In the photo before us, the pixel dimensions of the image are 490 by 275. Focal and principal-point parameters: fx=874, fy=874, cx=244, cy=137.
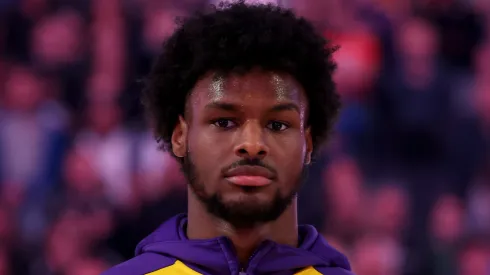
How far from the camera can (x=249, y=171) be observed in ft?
5.45

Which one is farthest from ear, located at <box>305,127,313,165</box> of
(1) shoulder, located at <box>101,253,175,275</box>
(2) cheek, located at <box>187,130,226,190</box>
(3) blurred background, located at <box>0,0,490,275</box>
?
(3) blurred background, located at <box>0,0,490,275</box>

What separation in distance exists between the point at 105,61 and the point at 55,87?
0.82 ft

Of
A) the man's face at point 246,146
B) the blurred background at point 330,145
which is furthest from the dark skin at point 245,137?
the blurred background at point 330,145

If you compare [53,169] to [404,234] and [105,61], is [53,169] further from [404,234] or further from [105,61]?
[404,234]

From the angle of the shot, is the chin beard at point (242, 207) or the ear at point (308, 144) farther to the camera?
the ear at point (308, 144)

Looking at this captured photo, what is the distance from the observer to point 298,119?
5.75 ft

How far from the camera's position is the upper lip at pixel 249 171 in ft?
5.44

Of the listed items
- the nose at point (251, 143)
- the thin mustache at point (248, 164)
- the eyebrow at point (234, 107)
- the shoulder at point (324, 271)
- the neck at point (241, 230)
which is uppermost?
the eyebrow at point (234, 107)

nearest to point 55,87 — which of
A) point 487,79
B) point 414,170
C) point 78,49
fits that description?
point 78,49

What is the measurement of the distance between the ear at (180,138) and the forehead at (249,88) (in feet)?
0.25

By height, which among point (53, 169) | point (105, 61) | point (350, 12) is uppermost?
point (350, 12)

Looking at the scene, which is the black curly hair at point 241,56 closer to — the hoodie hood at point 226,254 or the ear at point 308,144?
the ear at point 308,144

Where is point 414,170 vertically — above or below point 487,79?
below

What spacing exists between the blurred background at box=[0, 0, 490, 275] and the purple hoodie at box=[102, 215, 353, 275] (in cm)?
166
